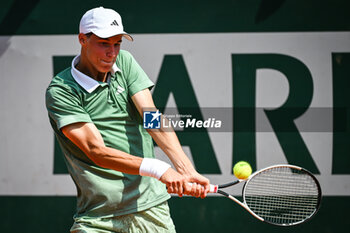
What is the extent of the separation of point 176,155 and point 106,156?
1.20ft

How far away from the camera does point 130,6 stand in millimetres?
3945

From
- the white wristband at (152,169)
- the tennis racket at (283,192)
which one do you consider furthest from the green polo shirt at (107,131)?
the tennis racket at (283,192)

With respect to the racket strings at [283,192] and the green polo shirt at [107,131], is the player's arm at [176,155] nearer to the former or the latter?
the green polo shirt at [107,131]

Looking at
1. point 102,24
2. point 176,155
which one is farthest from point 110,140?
point 102,24

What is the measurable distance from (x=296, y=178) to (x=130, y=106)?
5.31 ft

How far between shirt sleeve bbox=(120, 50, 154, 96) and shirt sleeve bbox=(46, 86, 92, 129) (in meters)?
0.26

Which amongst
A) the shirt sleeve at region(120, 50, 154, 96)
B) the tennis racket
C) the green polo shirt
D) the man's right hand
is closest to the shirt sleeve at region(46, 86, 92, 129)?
the green polo shirt

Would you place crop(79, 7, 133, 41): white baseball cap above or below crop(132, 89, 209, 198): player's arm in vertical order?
above

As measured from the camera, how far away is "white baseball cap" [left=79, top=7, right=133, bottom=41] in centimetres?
235

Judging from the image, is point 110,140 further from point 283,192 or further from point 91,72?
point 283,192

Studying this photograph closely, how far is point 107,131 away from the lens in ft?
8.00

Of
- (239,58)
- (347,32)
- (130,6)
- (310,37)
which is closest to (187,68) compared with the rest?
(239,58)

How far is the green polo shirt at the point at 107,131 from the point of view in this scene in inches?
94.2

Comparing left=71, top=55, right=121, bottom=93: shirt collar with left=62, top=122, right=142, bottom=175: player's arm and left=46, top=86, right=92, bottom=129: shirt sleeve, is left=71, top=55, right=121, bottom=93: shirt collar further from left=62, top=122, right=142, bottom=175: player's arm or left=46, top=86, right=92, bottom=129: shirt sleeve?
left=62, top=122, right=142, bottom=175: player's arm
